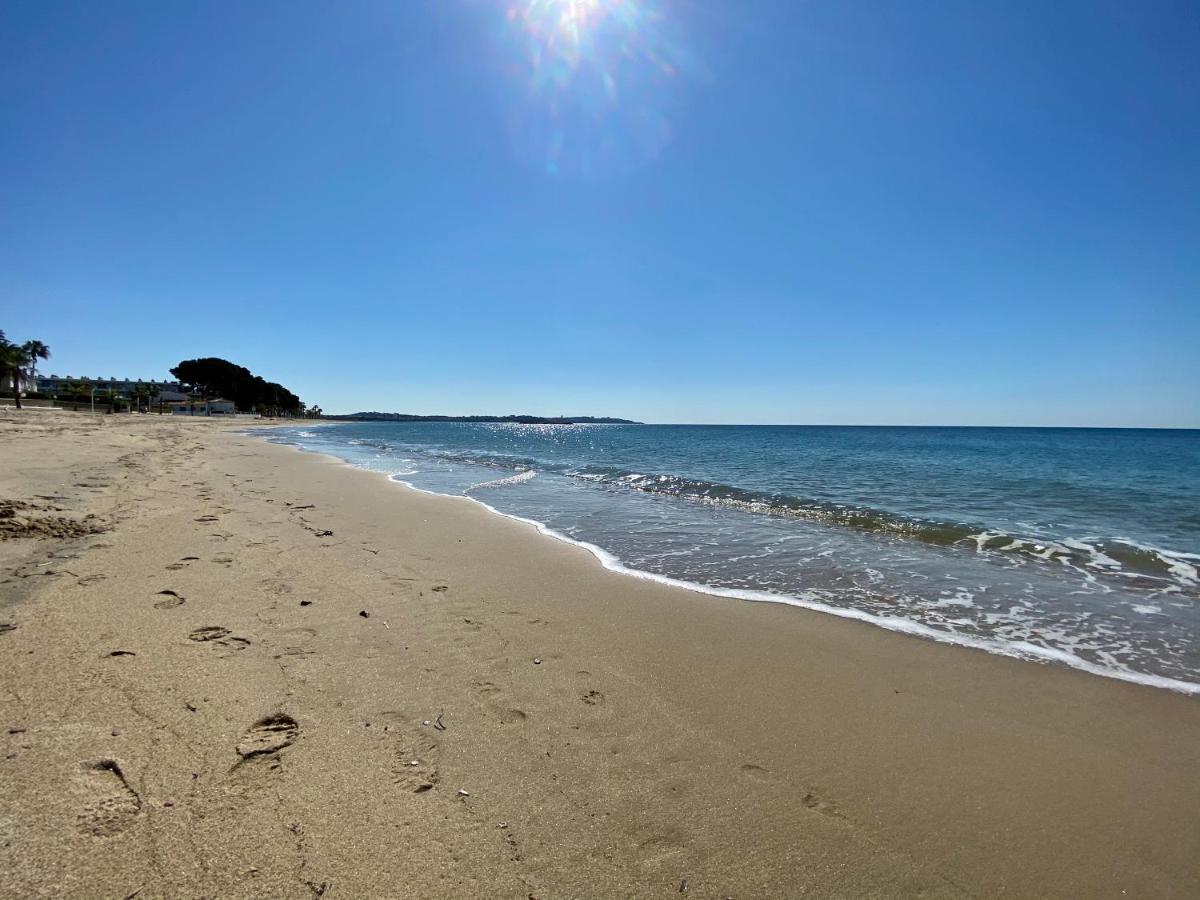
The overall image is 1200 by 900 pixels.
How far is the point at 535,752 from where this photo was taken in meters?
3.22

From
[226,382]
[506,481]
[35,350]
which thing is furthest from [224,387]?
[506,481]

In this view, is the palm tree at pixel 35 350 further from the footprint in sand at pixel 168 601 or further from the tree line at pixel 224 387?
the footprint in sand at pixel 168 601

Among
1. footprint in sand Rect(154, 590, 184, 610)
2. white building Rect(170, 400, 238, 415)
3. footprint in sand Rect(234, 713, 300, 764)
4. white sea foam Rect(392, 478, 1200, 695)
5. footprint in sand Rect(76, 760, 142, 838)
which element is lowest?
white sea foam Rect(392, 478, 1200, 695)

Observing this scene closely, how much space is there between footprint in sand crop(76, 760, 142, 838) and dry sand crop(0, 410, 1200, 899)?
0.01 metres

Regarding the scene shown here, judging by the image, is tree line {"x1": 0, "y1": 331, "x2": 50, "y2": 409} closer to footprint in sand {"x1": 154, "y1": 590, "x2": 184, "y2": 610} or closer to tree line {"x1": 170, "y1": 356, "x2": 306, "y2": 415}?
tree line {"x1": 170, "y1": 356, "x2": 306, "y2": 415}

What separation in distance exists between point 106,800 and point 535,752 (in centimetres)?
208

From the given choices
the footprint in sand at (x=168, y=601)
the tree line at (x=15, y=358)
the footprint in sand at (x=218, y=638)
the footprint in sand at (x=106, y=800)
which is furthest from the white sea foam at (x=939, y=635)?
the tree line at (x=15, y=358)

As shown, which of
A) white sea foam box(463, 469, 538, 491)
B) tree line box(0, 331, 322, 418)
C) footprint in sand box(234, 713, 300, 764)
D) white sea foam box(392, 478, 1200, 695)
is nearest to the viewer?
footprint in sand box(234, 713, 300, 764)

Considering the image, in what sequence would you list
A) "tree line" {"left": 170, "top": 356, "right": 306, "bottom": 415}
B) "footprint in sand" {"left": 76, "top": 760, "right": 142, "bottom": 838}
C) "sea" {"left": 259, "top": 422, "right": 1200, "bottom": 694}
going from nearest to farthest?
"footprint in sand" {"left": 76, "top": 760, "right": 142, "bottom": 838} < "sea" {"left": 259, "top": 422, "right": 1200, "bottom": 694} < "tree line" {"left": 170, "top": 356, "right": 306, "bottom": 415}

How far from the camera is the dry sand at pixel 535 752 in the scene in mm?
2379

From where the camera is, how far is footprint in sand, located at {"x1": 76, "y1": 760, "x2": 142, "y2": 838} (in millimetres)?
2367

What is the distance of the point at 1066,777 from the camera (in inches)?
129

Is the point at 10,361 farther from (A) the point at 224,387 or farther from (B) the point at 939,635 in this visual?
(B) the point at 939,635

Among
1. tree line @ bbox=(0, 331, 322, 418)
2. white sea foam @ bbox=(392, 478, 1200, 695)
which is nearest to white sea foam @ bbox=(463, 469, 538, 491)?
white sea foam @ bbox=(392, 478, 1200, 695)
